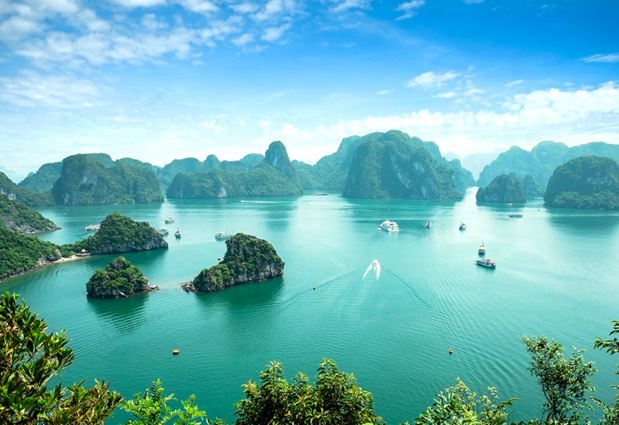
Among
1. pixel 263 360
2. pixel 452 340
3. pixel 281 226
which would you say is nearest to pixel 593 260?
pixel 452 340

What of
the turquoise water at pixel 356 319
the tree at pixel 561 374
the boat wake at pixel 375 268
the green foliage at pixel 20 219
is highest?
the green foliage at pixel 20 219

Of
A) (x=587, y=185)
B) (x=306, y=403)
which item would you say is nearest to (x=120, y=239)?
(x=306, y=403)

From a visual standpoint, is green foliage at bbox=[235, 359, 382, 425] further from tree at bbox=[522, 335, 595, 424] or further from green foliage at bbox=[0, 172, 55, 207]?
green foliage at bbox=[0, 172, 55, 207]

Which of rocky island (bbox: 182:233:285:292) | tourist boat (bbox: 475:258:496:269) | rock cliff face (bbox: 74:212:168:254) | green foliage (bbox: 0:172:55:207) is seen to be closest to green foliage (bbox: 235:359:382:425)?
rocky island (bbox: 182:233:285:292)

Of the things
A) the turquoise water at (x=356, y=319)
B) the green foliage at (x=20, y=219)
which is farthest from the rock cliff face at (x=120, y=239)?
the green foliage at (x=20, y=219)

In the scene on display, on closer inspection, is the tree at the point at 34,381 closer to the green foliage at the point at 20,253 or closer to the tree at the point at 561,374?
the tree at the point at 561,374

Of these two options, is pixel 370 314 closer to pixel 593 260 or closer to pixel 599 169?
pixel 593 260
